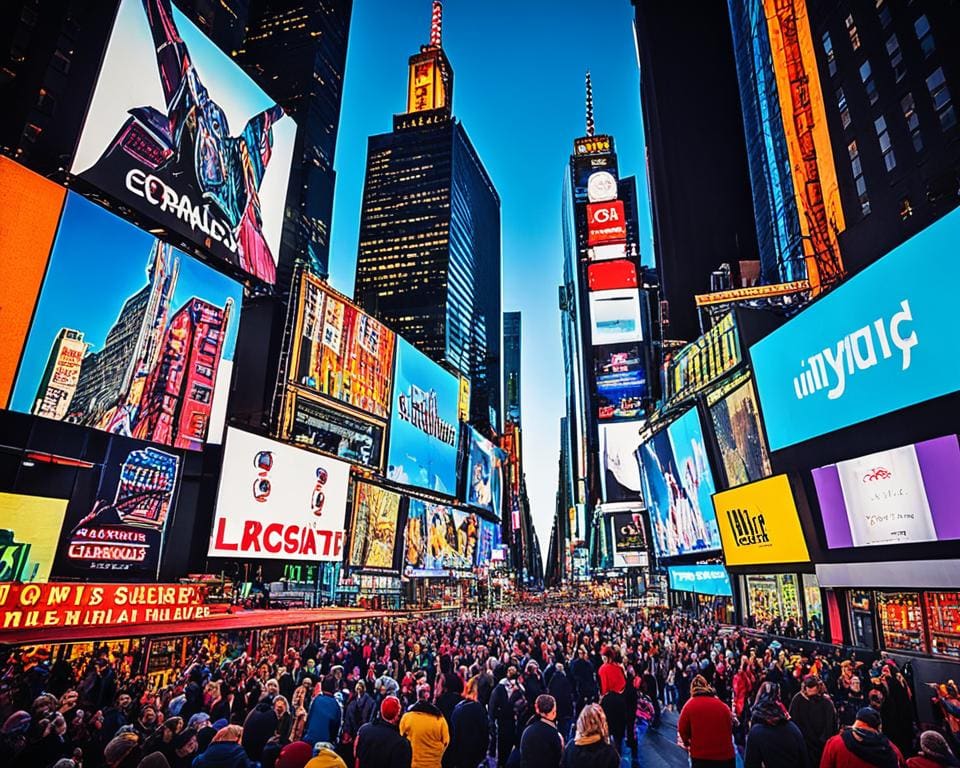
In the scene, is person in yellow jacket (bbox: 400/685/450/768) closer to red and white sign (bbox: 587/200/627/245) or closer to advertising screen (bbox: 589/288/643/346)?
advertising screen (bbox: 589/288/643/346)

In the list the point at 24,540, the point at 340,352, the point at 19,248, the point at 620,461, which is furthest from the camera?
the point at 620,461

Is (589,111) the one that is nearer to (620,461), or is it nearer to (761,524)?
(620,461)

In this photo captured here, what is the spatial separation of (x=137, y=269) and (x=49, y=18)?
104ft

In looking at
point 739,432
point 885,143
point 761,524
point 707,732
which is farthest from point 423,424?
point 707,732

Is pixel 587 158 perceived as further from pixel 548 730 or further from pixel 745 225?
pixel 548 730

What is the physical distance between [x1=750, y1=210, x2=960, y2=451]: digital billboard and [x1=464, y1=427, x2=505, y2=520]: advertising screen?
5065 centimetres

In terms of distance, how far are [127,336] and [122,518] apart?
7854 millimetres

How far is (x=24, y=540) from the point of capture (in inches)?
772

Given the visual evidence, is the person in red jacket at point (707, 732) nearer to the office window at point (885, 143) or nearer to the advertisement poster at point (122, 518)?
the advertisement poster at point (122, 518)

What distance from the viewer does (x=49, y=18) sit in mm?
40531

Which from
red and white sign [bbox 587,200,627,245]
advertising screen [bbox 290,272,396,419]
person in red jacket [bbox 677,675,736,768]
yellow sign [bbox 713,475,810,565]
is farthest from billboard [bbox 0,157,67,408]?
red and white sign [bbox 587,200,627,245]

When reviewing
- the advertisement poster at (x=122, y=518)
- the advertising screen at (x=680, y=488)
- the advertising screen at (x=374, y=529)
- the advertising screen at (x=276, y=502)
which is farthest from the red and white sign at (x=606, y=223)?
the advertisement poster at (x=122, y=518)

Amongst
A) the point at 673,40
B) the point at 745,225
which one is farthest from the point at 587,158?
the point at 745,225

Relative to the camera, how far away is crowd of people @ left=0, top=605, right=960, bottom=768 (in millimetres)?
4656
